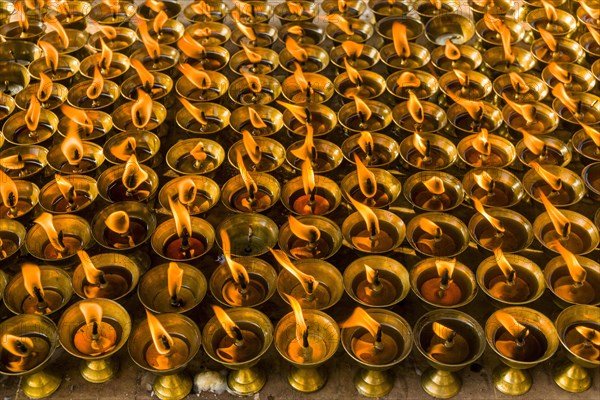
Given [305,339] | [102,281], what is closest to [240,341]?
[305,339]

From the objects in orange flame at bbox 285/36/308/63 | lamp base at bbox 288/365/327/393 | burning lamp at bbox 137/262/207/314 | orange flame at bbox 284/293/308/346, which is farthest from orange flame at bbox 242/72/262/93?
lamp base at bbox 288/365/327/393

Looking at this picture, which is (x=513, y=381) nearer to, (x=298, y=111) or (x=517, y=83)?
(x=298, y=111)

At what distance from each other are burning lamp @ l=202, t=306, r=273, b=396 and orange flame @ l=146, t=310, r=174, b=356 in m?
0.19

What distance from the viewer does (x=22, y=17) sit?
5676 mm

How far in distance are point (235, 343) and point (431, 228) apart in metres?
1.36

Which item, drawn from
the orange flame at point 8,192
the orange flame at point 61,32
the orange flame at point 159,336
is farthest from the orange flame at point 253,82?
the orange flame at point 159,336

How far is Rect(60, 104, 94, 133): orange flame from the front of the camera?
4.65m

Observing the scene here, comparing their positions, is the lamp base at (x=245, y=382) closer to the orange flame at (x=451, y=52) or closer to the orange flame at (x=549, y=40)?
the orange flame at (x=451, y=52)

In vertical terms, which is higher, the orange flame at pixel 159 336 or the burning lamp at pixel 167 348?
the orange flame at pixel 159 336

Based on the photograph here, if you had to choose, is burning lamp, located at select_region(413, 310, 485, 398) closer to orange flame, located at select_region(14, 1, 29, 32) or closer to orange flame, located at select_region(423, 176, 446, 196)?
orange flame, located at select_region(423, 176, 446, 196)

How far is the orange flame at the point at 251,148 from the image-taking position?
175 inches

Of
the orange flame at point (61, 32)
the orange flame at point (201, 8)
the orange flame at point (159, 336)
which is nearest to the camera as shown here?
the orange flame at point (159, 336)

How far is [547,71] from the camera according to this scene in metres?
5.20

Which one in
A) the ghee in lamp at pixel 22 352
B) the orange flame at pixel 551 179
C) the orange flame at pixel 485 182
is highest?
the orange flame at pixel 551 179
